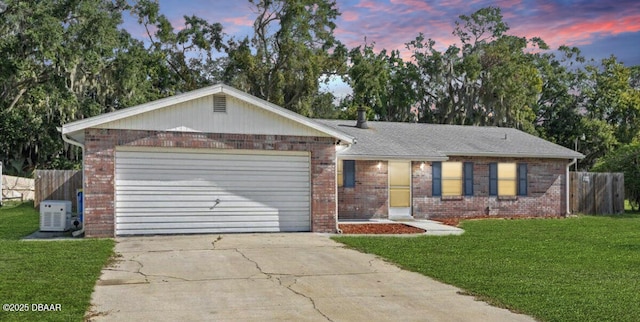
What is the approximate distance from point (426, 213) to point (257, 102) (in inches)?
349

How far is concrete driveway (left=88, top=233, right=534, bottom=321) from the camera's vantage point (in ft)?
22.4

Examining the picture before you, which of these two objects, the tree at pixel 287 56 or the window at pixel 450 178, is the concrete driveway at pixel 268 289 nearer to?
the window at pixel 450 178

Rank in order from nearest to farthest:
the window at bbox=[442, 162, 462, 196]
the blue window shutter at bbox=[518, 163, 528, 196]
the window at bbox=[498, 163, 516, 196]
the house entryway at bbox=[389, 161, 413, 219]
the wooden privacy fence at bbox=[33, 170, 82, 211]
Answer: the house entryway at bbox=[389, 161, 413, 219]
the window at bbox=[442, 162, 462, 196]
the window at bbox=[498, 163, 516, 196]
the blue window shutter at bbox=[518, 163, 528, 196]
the wooden privacy fence at bbox=[33, 170, 82, 211]

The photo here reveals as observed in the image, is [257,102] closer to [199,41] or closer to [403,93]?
[199,41]

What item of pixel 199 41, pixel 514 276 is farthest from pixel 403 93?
pixel 514 276

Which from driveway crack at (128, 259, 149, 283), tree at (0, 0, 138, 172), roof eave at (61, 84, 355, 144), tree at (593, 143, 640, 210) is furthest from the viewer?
tree at (0, 0, 138, 172)

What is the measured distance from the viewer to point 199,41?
38.5 metres

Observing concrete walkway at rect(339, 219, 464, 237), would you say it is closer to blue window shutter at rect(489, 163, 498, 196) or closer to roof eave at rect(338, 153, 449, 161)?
roof eave at rect(338, 153, 449, 161)

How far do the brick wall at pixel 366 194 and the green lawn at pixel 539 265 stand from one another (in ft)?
11.2

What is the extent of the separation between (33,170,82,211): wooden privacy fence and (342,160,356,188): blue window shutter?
11496mm

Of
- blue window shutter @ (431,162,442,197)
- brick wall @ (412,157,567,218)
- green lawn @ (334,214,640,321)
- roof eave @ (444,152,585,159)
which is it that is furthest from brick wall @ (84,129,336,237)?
roof eave @ (444,152,585,159)

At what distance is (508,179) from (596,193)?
4920 millimetres

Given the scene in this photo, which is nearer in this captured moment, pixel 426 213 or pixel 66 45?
pixel 426 213

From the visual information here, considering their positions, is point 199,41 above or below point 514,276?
above
